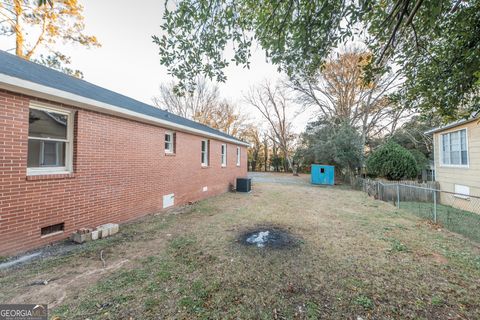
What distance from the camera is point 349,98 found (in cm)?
1898

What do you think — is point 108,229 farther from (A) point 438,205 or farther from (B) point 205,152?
(A) point 438,205

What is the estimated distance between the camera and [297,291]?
8.54ft

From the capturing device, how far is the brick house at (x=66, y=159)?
3461 millimetres

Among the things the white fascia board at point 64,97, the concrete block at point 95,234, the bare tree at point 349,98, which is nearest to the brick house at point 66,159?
the white fascia board at point 64,97

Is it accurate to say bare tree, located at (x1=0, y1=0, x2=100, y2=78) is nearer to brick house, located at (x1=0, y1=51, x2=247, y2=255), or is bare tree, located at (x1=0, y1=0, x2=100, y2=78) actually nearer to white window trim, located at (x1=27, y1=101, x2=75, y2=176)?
brick house, located at (x1=0, y1=51, x2=247, y2=255)

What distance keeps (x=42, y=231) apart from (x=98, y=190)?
1253 millimetres

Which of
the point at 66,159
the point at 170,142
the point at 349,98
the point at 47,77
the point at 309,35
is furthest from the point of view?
the point at 349,98

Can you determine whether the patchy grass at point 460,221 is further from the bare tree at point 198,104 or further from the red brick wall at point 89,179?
the bare tree at point 198,104

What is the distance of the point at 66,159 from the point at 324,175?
16.2 m

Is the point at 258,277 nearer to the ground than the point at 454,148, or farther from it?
nearer to the ground

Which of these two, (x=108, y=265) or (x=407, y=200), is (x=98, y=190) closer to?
(x=108, y=265)

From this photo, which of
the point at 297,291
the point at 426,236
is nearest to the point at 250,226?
the point at 297,291

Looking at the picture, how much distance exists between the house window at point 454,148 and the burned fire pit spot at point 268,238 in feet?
29.1

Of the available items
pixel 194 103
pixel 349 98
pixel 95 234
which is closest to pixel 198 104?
pixel 194 103
